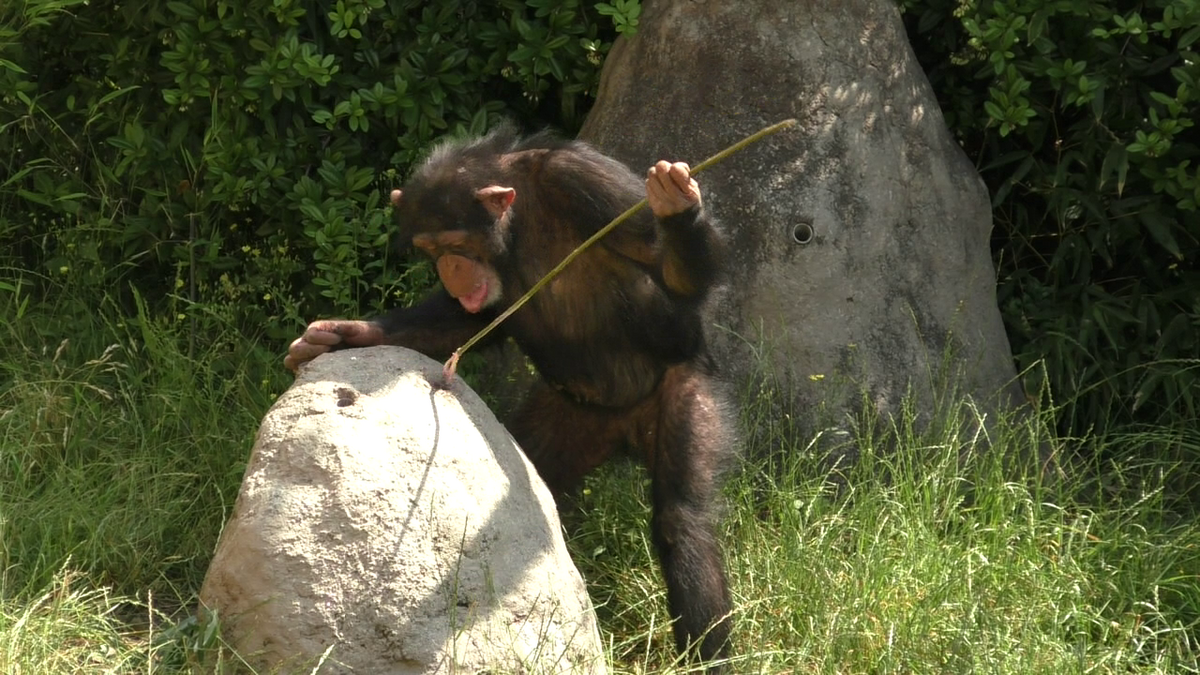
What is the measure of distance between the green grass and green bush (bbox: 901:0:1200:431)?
0.31 metres

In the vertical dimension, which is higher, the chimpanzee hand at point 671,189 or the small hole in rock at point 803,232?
the chimpanzee hand at point 671,189

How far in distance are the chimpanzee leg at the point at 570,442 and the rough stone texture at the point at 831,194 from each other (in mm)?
866

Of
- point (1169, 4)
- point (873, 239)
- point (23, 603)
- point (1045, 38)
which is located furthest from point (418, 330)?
point (1169, 4)

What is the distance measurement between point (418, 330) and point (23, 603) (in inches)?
55.0

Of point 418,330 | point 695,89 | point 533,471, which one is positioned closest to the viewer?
point 533,471

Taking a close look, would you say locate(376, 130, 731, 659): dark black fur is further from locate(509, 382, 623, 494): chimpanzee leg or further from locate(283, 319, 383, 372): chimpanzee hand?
locate(283, 319, 383, 372): chimpanzee hand

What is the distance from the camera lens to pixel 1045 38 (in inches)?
210

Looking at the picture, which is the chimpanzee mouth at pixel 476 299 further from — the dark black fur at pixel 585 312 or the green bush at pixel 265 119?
the green bush at pixel 265 119

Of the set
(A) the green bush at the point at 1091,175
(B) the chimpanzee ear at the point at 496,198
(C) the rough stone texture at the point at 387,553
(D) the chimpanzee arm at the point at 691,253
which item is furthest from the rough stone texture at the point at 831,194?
(C) the rough stone texture at the point at 387,553

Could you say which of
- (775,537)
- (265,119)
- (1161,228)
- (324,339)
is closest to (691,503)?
(775,537)

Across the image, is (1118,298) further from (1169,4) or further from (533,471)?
(533,471)

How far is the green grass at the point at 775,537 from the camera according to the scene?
13.1 ft

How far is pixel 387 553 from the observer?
354cm

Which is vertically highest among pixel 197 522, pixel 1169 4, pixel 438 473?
pixel 1169 4
